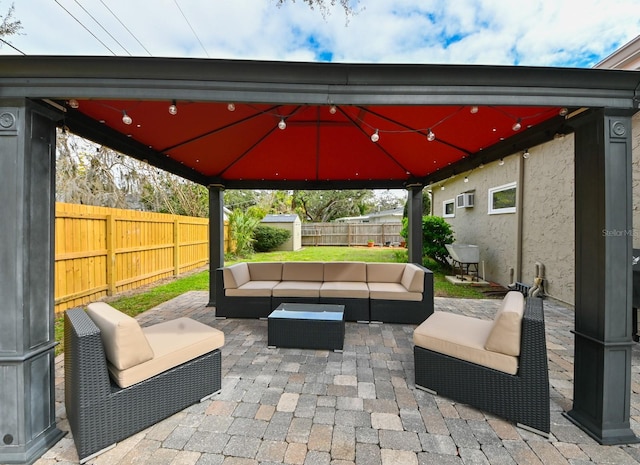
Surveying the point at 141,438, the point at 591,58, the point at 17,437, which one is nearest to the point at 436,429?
the point at 141,438

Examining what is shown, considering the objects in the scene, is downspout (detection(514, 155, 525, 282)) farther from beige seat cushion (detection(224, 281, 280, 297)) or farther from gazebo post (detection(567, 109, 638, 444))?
beige seat cushion (detection(224, 281, 280, 297))

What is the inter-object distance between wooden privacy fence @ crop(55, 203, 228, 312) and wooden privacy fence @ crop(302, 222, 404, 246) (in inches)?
442

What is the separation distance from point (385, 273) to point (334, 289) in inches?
44.0

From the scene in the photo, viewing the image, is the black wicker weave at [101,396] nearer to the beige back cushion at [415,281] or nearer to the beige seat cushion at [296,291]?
the beige seat cushion at [296,291]

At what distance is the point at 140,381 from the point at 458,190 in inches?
421

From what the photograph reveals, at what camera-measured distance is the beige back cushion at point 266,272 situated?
17.8 feet

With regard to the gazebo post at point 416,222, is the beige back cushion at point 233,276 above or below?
below

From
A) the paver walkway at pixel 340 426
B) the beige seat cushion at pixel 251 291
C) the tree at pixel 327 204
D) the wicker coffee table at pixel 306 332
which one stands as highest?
the tree at pixel 327 204

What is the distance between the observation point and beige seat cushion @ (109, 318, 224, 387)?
2.10 meters

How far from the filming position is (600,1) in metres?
4.61

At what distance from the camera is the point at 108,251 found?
6188mm

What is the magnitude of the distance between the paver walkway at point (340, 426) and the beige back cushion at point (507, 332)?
0.59 meters

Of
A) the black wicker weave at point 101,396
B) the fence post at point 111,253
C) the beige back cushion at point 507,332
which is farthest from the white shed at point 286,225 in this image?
the beige back cushion at point 507,332

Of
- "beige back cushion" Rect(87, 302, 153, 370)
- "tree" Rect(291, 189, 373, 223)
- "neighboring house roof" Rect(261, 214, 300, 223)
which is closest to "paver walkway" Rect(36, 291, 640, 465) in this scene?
"beige back cushion" Rect(87, 302, 153, 370)
